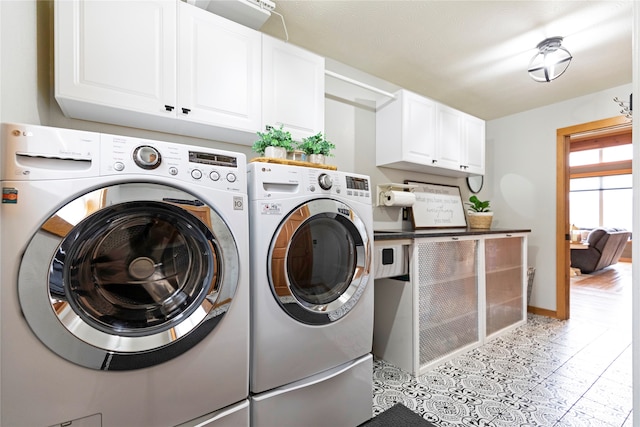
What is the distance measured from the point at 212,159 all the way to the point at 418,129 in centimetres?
206

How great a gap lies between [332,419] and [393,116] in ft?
7.48

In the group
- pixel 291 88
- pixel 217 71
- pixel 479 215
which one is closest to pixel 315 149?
pixel 291 88

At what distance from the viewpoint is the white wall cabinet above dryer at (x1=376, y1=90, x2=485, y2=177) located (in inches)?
99.1

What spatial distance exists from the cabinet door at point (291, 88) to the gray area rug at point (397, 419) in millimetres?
1696

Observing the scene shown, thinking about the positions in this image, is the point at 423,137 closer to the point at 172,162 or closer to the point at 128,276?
the point at 172,162

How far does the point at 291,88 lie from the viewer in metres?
1.84

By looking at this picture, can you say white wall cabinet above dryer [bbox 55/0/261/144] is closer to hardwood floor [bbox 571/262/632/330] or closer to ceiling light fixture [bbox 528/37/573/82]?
ceiling light fixture [bbox 528/37/573/82]

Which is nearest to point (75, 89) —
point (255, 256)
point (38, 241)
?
point (38, 241)

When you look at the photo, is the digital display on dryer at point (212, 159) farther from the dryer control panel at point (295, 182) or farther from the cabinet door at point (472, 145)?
the cabinet door at point (472, 145)

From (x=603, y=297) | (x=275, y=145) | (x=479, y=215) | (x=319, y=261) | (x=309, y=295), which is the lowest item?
(x=603, y=297)

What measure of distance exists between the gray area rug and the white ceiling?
2.44m

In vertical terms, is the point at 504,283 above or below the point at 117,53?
below

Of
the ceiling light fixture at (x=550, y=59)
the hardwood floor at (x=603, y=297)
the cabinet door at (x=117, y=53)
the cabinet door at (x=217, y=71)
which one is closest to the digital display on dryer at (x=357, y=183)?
the cabinet door at (x=217, y=71)

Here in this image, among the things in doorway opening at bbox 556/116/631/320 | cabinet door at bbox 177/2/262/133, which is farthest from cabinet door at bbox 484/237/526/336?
cabinet door at bbox 177/2/262/133
